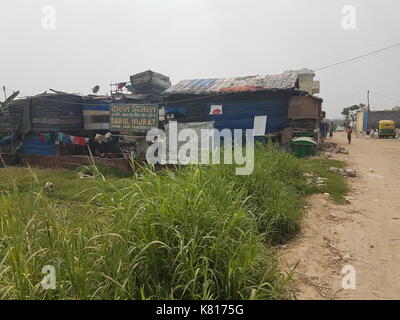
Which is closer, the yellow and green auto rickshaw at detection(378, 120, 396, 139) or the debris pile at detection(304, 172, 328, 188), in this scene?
the debris pile at detection(304, 172, 328, 188)

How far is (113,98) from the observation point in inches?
556

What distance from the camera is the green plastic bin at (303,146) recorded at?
455 inches

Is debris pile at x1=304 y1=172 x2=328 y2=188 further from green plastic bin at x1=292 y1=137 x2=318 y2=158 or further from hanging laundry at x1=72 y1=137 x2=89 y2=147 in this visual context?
hanging laundry at x1=72 y1=137 x2=89 y2=147

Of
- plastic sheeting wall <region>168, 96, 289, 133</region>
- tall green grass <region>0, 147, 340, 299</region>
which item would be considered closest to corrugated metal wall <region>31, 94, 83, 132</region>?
plastic sheeting wall <region>168, 96, 289, 133</region>

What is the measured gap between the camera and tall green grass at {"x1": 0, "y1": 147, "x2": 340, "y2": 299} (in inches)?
84.7

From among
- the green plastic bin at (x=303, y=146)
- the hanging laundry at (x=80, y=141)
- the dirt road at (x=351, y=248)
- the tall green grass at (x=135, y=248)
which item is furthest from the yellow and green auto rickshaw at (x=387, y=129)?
the tall green grass at (x=135, y=248)

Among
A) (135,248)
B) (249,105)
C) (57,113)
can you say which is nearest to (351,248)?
(135,248)

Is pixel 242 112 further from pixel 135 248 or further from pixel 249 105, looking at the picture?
pixel 135 248

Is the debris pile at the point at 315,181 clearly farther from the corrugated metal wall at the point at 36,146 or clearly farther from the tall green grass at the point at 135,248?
the corrugated metal wall at the point at 36,146

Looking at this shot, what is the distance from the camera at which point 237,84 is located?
1295 centimetres

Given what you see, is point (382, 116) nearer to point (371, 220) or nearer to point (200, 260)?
point (371, 220)

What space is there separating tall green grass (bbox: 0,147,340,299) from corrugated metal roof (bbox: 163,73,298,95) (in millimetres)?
9618

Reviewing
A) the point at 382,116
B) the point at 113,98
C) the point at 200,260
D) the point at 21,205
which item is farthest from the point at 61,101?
the point at 382,116
